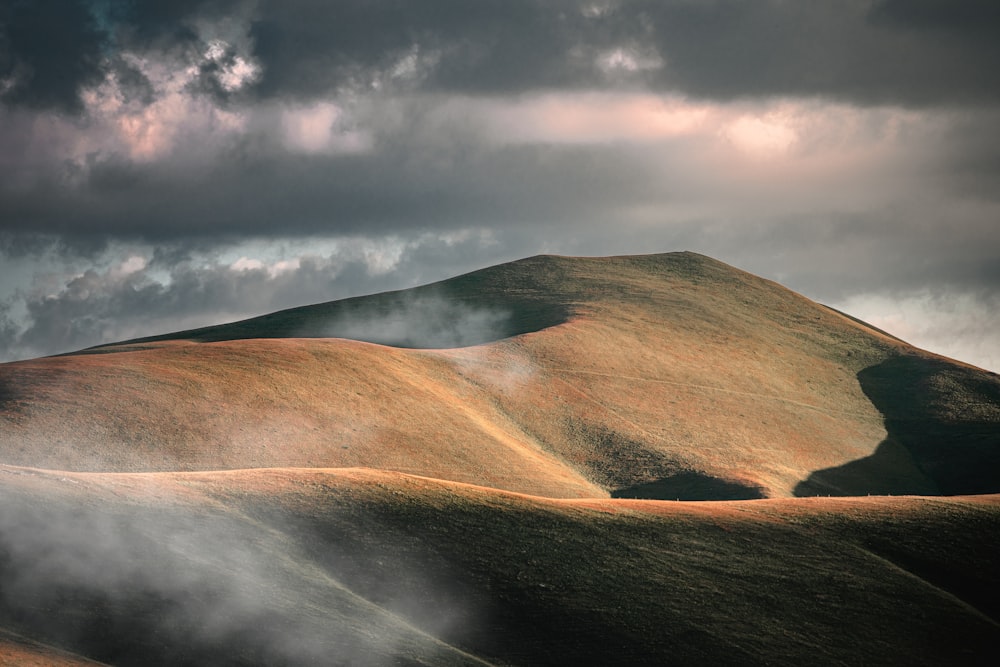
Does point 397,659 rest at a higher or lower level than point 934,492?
lower

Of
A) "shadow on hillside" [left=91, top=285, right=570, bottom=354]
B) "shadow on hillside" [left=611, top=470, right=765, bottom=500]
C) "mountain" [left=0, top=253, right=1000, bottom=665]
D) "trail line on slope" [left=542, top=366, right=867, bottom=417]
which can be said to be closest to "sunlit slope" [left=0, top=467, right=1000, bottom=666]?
"mountain" [left=0, top=253, right=1000, bottom=665]

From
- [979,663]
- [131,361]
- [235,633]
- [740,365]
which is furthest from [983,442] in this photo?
[235,633]

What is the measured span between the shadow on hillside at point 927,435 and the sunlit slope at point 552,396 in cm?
38

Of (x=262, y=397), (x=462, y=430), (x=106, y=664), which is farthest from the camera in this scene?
(x=462, y=430)

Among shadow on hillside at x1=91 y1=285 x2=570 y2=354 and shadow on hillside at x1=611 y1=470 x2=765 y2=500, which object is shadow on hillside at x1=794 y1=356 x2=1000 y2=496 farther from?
shadow on hillside at x1=91 y1=285 x2=570 y2=354

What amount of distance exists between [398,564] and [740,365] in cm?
10499

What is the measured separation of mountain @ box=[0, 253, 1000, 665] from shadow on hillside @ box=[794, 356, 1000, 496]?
78cm

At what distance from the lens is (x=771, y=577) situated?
57.4m

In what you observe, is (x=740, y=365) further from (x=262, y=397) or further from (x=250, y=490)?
(x=250, y=490)

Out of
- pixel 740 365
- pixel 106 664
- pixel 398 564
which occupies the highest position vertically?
pixel 740 365

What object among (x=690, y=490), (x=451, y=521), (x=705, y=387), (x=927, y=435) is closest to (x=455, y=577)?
(x=451, y=521)

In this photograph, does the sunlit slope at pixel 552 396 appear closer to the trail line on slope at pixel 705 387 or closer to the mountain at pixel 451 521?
the trail line on slope at pixel 705 387

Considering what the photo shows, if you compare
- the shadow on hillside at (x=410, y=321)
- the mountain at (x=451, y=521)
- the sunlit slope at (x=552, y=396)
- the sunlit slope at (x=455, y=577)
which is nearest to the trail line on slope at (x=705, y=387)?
the sunlit slope at (x=552, y=396)

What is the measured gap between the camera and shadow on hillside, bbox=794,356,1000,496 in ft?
410
